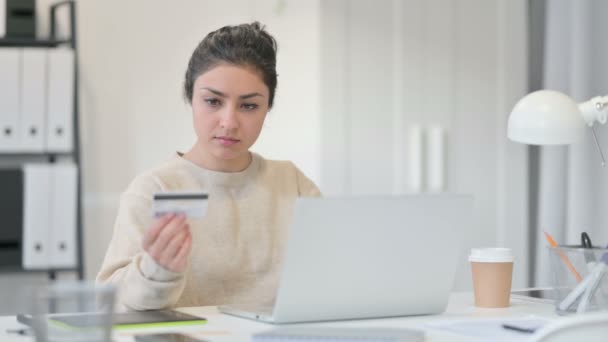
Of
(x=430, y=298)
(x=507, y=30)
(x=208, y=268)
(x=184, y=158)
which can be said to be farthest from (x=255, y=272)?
(x=507, y=30)

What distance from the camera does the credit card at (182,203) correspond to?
139 centimetres

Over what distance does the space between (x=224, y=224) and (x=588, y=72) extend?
1717 mm

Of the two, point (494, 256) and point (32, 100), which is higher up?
point (32, 100)

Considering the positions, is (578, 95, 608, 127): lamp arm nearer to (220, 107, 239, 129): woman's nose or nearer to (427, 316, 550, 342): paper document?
(427, 316, 550, 342): paper document

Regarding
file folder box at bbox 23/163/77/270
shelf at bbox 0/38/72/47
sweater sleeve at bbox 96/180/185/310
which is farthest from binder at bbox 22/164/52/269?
sweater sleeve at bbox 96/180/185/310

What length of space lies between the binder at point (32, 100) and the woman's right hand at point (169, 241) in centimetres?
181

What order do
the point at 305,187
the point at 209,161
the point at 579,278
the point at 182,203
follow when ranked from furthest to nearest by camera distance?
1. the point at 305,187
2. the point at 209,161
3. the point at 579,278
4. the point at 182,203

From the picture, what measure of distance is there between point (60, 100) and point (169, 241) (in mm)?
1875

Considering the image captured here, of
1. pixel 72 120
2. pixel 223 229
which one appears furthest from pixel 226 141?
pixel 72 120

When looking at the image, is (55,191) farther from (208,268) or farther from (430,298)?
(430,298)

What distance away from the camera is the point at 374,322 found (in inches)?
60.0

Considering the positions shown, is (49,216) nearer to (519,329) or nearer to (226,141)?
(226,141)

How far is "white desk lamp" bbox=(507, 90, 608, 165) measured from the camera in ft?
5.65

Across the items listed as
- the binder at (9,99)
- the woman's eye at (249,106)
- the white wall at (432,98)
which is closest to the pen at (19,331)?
the woman's eye at (249,106)
